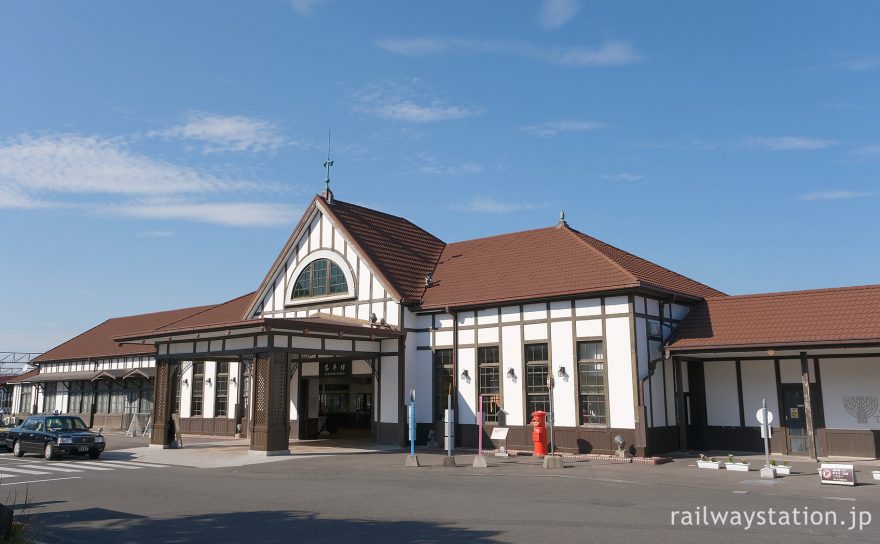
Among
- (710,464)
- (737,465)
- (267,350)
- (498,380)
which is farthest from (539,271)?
(267,350)

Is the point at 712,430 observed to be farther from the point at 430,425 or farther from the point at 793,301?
the point at 430,425

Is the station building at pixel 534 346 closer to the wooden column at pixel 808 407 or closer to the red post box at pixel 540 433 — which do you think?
the wooden column at pixel 808 407

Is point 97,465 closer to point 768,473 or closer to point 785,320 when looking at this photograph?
point 768,473

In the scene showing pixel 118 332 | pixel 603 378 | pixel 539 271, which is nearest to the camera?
pixel 603 378

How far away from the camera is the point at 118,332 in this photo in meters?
46.7

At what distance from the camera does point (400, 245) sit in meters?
30.1

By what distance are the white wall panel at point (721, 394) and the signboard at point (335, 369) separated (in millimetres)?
13654

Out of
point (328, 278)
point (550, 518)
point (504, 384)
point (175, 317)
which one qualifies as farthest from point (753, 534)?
point (175, 317)

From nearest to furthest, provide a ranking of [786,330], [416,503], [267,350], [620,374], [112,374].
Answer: [416,503]
[786,330]
[620,374]
[267,350]
[112,374]

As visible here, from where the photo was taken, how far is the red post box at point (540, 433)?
70.2 feet

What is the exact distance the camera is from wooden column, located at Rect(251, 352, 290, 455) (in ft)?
73.0

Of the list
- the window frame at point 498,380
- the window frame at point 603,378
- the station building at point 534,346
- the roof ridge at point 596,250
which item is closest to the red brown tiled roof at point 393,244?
the station building at point 534,346

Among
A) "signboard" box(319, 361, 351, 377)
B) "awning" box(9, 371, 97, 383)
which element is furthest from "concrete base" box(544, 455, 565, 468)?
"awning" box(9, 371, 97, 383)

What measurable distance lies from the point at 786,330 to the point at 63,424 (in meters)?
23.5
